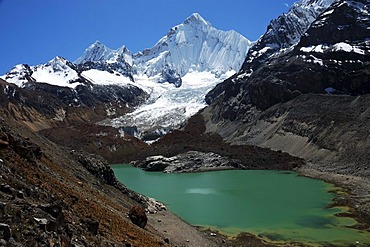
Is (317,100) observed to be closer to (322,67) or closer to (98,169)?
(322,67)

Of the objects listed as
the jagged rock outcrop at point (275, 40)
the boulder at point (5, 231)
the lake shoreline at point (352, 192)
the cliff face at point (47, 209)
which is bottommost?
the boulder at point (5, 231)

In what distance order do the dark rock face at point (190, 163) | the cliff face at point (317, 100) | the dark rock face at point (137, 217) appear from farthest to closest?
the dark rock face at point (190, 163) < the cliff face at point (317, 100) < the dark rock face at point (137, 217)

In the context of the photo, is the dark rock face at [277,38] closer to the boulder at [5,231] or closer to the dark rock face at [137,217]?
the dark rock face at [137,217]

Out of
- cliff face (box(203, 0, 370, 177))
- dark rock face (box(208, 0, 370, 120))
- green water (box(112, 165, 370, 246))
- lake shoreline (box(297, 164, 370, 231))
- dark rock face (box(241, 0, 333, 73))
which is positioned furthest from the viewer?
dark rock face (box(241, 0, 333, 73))

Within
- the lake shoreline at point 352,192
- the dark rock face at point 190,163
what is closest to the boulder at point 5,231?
the lake shoreline at point 352,192

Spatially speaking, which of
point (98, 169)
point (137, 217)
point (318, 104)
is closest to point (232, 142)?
point (318, 104)

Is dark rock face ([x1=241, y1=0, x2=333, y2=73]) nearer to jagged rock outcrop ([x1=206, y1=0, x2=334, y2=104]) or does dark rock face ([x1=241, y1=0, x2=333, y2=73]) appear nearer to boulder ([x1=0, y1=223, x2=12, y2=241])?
jagged rock outcrop ([x1=206, y1=0, x2=334, y2=104])

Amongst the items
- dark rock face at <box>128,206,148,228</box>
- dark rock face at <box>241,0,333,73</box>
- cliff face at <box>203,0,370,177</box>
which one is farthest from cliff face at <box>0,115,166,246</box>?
dark rock face at <box>241,0,333,73</box>

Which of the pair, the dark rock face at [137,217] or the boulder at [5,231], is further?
the dark rock face at [137,217]

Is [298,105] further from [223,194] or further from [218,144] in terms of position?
[223,194]

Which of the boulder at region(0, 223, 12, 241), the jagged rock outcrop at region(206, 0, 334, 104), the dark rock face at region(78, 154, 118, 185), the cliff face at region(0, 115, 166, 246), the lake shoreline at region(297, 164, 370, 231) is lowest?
the boulder at region(0, 223, 12, 241)
